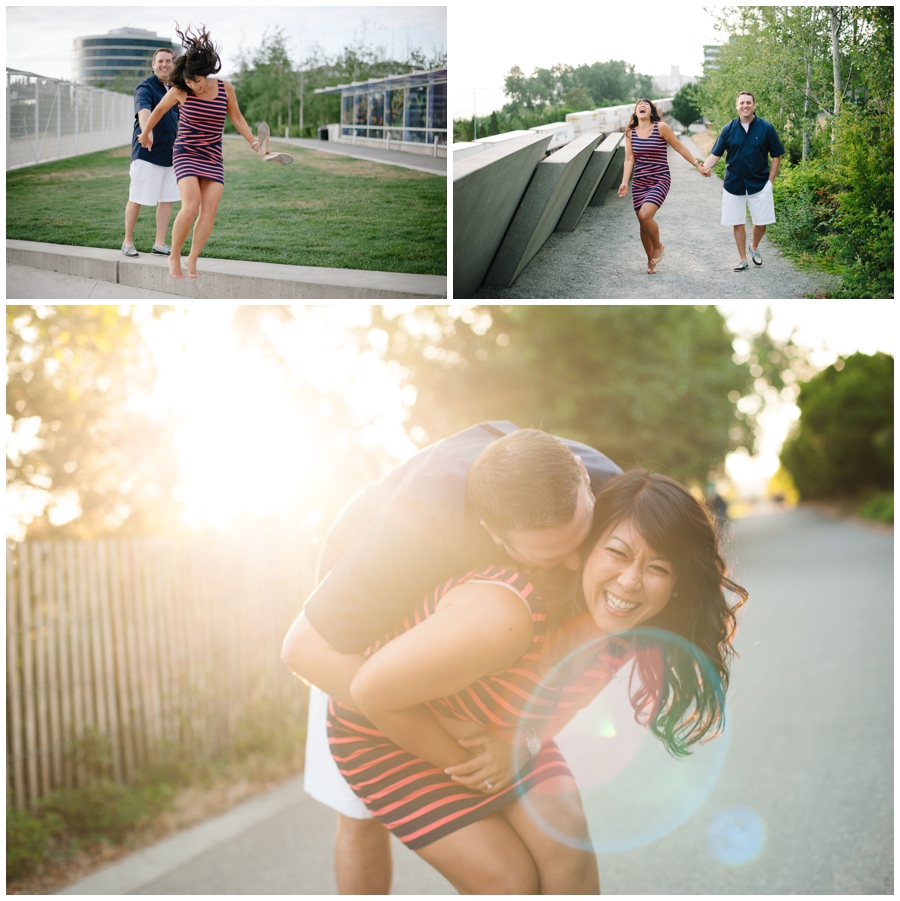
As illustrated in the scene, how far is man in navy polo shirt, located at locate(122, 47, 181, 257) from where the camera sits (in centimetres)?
457

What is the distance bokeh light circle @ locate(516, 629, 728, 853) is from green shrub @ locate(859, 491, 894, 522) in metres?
13.7

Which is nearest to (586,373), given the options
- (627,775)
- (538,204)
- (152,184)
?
(627,775)

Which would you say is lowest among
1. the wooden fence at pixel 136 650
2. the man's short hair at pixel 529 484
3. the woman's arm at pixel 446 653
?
the wooden fence at pixel 136 650

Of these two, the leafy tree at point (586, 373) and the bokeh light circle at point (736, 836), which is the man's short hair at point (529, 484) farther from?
the leafy tree at point (586, 373)

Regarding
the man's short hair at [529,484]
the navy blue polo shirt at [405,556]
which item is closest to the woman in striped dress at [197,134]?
the navy blue polo shirt at [405,556]

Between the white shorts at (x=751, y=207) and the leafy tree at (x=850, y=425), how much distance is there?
17742 millimetres

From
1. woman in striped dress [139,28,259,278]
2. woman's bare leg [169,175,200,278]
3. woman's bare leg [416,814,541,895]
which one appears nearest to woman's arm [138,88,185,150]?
woman in striped dress [139,28,259,278]

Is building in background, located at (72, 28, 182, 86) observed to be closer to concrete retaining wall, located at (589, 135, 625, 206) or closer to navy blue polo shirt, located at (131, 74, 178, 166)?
navy blue polo shirt, located at (131, 74, 178, 166)

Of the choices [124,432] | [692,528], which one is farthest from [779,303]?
[124,432]

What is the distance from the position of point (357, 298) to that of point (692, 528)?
9.49 ft

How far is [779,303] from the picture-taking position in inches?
188

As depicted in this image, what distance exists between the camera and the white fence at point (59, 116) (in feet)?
14.9

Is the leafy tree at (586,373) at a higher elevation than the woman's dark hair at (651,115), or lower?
lower

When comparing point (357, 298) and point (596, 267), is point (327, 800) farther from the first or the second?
point (596, 267)
